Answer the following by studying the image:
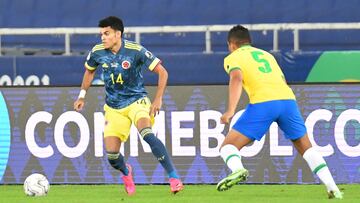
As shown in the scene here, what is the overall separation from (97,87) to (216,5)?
5666 millimetres

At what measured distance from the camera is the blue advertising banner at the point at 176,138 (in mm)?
14805

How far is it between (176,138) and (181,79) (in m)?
4.81

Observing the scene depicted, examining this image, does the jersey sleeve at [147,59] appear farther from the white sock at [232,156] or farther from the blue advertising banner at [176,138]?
the blue advertising banner at [176,138]

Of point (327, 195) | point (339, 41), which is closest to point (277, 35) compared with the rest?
point (339, 41)

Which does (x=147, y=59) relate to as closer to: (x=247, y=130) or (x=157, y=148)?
(x=157, y=148)

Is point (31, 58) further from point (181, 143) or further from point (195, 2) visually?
point (181, 143)

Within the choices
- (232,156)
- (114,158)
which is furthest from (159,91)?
(232,156)

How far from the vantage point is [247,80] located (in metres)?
12.0

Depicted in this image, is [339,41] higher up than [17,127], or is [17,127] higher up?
[339,41]

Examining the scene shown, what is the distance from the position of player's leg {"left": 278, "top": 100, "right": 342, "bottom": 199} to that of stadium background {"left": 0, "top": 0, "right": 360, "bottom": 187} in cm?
273

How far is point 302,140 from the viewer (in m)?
12.1

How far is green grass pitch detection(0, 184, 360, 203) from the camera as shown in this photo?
40.8ft

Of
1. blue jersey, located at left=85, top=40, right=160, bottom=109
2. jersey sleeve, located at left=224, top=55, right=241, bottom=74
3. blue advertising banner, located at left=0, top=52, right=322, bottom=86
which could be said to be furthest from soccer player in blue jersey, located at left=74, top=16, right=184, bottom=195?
blue advertising banner, located at left=0, top=52, right=322, bottom=86

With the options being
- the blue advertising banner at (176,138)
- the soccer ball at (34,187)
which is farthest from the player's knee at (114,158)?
the blue advertising banner at (176,138)
